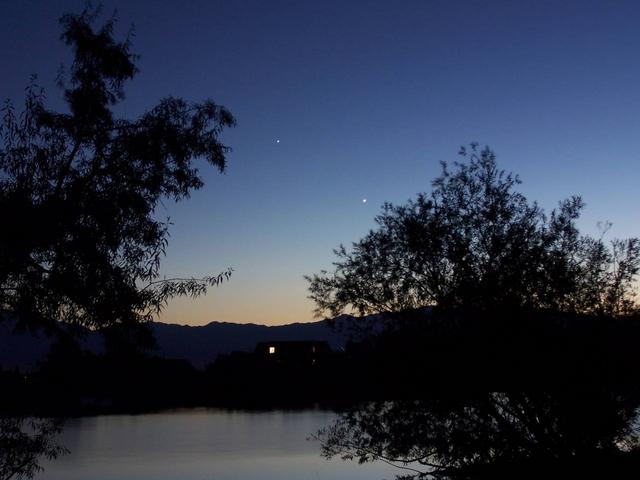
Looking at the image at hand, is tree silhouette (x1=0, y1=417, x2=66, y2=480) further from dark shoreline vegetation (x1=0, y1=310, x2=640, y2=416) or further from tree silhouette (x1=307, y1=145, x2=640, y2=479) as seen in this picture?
tree silhouette (x1=307, y1=145, x2=640, y2=479)

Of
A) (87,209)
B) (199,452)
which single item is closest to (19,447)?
(87,209)

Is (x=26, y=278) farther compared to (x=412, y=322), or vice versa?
(x=412, y=322)

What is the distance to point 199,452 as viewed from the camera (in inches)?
2544

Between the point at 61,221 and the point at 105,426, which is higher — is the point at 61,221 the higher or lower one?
the higher one

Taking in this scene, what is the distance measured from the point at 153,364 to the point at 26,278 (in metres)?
3.42

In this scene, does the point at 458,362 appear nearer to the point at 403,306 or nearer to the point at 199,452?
the point at 403,306

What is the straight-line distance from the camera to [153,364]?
617 inches

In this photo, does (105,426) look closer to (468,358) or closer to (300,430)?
(300,430)

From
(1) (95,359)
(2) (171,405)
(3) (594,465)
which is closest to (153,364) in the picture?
(1) (95,359)

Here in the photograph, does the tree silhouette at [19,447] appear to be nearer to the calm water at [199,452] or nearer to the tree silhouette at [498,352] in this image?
the tree silhouette at [498,352]

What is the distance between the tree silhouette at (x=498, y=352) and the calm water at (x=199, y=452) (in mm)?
23732

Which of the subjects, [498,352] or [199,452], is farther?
[199,452]

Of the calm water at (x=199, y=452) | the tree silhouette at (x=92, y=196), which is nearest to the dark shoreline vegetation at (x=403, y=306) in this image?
the tree silhouette at (x=92, y=196)

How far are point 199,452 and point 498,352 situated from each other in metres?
53.8
